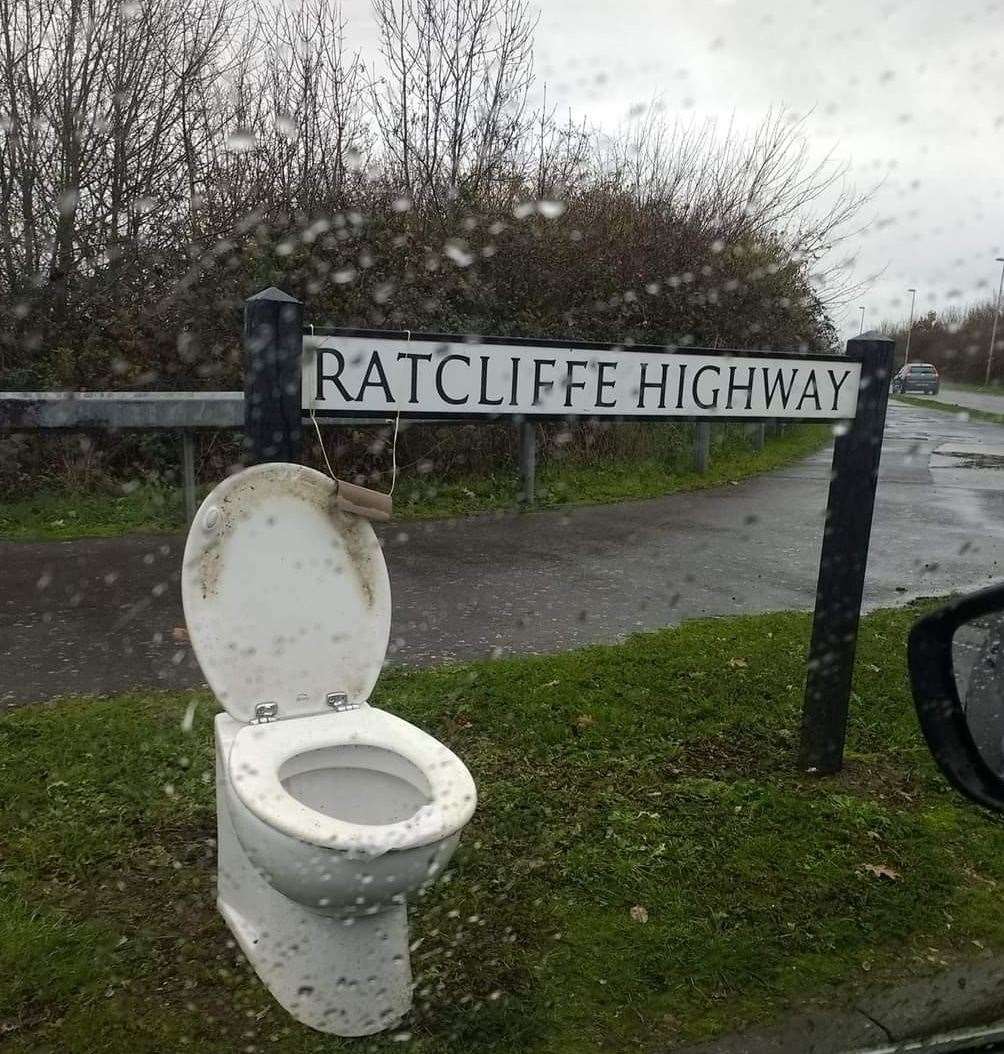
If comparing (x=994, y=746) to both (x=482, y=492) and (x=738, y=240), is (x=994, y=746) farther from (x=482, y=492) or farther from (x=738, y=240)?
(x=738, y=240)

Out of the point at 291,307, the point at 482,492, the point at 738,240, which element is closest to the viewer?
the point at 291,307

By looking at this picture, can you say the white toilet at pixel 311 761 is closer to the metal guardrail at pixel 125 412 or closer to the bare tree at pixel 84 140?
the metal guardrail at pixel 125 412

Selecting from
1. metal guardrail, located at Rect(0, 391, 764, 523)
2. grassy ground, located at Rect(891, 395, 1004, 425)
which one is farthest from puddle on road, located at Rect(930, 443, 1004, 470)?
metal guardrail, located at Rect(0, 391, 764, 523)

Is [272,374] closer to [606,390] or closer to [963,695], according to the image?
[606,390]

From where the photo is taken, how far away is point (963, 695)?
1713 mm

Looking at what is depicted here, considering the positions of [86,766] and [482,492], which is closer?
[86,766]

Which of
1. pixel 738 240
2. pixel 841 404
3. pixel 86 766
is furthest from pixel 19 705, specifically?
pixel 738 240

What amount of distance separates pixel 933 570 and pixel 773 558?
1146 mm

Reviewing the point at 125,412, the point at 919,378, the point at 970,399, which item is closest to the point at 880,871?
the point at 125,412

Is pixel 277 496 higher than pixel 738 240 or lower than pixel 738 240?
lower

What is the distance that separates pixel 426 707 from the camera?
4316 mm

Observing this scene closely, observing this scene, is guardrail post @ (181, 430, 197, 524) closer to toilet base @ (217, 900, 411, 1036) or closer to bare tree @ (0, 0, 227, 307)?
bare tree @ (0, 0, 227, 307)

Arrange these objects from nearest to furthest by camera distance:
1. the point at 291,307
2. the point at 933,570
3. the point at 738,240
Result: the point at 291,307, the point at 933,570, the point at 738,240

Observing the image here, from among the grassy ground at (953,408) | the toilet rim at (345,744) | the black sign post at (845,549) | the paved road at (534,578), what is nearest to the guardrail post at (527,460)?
the paved road at (534,578)
